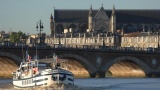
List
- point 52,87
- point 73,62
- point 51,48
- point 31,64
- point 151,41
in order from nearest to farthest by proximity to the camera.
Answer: point 52,87, point 31,64, point 51,48, point 73,62, point 151,41

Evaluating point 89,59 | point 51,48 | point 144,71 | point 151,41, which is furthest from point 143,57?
point 151,41

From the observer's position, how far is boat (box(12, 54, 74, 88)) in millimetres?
82062

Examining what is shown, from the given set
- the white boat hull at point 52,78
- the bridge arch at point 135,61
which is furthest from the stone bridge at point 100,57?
the white boat hull at point 52,78

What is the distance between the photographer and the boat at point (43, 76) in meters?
82.1

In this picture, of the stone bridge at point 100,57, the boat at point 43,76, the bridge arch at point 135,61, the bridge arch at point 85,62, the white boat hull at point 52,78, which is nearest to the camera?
the white boat hull at point 52,78

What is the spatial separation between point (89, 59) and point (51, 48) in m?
9.71

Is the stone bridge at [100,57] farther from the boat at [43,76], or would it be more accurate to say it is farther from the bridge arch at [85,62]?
the boat at [43,76]

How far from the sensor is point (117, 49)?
454ft

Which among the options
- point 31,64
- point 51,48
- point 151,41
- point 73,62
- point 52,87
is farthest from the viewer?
point 151,41

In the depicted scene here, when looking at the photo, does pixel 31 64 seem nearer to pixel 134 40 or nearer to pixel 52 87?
pixel 52 87

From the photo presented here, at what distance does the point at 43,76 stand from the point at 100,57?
5206cm

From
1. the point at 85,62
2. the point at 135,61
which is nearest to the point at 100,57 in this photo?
the point at 85,62

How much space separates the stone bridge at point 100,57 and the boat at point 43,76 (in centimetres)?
3337

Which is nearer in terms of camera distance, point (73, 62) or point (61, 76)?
point (61, 76)
